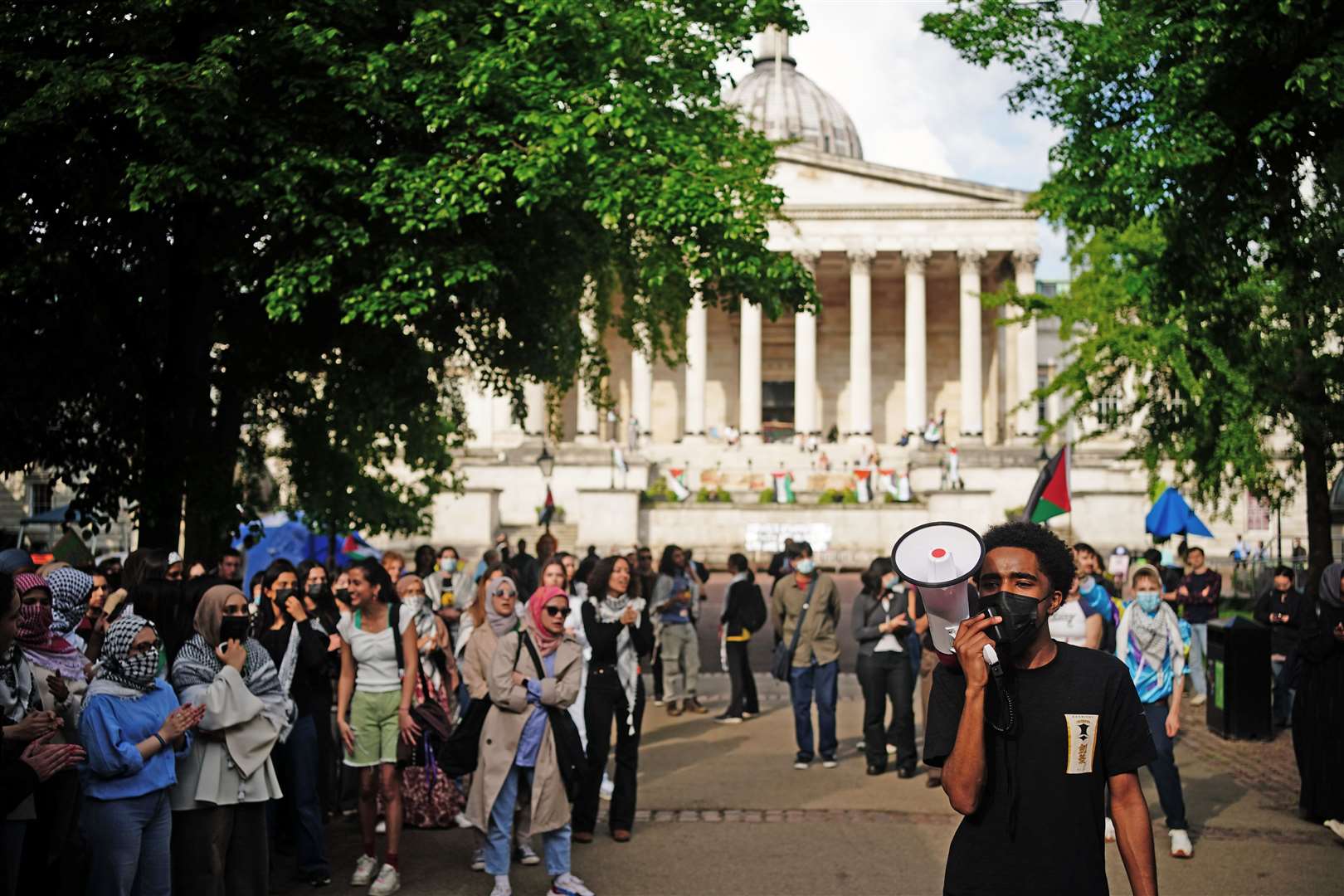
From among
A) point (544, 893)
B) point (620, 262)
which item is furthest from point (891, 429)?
point (544, 893)

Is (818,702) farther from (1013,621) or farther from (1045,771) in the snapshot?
(1013,621)

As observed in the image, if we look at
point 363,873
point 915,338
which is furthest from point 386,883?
point 915,338

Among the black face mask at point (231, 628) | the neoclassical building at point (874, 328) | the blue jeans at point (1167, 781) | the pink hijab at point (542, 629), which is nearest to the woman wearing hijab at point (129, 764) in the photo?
the black face mask at point (231, 628)

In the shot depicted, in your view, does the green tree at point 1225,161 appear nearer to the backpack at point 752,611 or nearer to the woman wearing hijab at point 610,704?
the backpack at point 752,611

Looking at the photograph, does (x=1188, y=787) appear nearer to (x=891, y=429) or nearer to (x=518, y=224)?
(x=518, y=224)

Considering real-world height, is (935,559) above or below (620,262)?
below

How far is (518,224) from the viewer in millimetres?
15227

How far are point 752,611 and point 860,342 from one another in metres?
40.5

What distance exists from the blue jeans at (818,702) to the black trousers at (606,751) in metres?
3.01

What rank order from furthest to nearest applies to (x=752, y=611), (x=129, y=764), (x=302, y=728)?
(x=752, y=611) → (x=302, y=728) → (x=129, y=764)

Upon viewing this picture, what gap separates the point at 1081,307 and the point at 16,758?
25.3 meters

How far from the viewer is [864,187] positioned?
56219mm

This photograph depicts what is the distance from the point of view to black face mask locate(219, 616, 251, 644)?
22.7 feet

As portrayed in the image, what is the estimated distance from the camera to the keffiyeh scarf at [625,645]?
32.9ft
